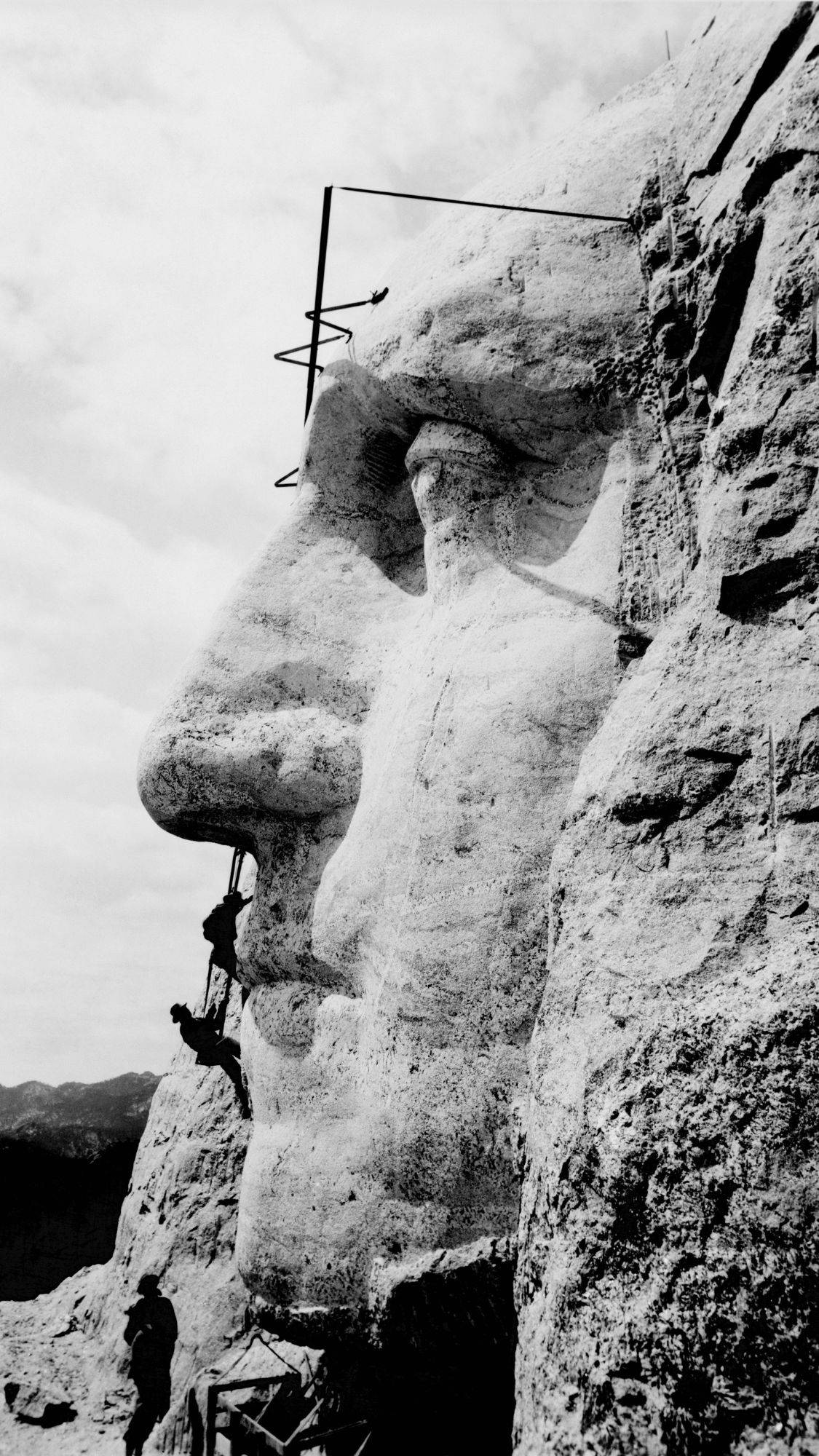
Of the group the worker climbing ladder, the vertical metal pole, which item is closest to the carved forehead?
the vertical metal pole

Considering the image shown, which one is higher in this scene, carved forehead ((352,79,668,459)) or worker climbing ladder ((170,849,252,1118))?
carved forehead ((352,79,668,459))

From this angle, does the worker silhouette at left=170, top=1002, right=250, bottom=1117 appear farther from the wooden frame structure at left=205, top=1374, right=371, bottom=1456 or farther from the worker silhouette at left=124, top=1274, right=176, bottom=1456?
the wooden frame structure at left=205, top=1374, right=371, bottom=1456

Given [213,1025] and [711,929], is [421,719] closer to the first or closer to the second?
[711,929]

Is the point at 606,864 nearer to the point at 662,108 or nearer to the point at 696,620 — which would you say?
the point at 696,620

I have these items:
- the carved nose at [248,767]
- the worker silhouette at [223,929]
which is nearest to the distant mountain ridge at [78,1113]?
the worker silhouette at [223,929]

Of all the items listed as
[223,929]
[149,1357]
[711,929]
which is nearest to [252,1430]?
[149,1357]

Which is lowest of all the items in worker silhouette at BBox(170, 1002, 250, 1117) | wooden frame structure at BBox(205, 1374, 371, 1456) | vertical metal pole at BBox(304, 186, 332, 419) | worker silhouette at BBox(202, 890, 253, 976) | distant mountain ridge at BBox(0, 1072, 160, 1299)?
wooden frame structure at BBox(205, 1374, 371, 1456)

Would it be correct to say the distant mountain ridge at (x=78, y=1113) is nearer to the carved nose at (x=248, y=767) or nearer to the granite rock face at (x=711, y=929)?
the carved nose at (x=248, y=767)
